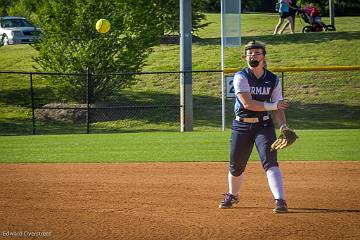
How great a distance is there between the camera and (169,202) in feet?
31.8

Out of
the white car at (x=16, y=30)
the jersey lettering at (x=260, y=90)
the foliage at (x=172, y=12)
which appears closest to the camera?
the jersey lettering at (x=260, y=90)

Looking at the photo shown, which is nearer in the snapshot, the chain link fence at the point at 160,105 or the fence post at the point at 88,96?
the fence post at the point at 88,96

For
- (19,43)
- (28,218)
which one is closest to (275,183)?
(28,218)

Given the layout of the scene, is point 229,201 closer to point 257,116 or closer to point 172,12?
point 257,116

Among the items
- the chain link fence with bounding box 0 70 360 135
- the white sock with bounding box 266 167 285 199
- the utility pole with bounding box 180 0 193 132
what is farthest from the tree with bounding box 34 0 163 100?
the white sock with bounding box 266 167 285 199

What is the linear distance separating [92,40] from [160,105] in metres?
3.28

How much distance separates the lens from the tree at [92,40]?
25.2 meters

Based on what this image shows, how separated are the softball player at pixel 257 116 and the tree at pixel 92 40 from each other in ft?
54.4

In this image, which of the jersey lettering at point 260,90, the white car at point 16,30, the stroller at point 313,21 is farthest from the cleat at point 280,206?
the white car at point 16,30

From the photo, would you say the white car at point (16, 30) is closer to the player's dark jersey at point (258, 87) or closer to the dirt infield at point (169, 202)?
the dirt infield at point (169, 202)

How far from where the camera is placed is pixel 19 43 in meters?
39.6

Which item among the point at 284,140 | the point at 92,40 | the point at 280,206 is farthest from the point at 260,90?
the point at 92,40

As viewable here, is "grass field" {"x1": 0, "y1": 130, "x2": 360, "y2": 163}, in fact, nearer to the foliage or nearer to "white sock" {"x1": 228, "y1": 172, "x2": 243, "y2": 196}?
"white sock" {"x1": 228, "y1": 172, "x2": 243, "y2": 196}

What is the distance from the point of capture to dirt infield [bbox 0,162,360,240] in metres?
7.89
